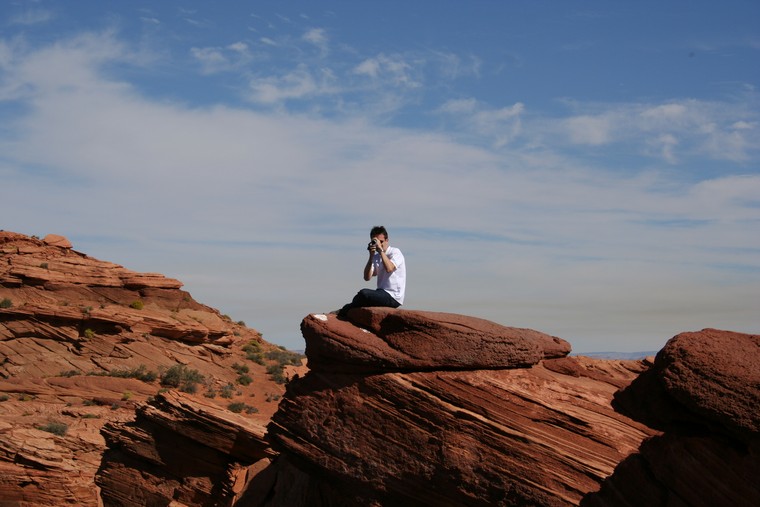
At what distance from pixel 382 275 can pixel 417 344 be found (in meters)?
1.58

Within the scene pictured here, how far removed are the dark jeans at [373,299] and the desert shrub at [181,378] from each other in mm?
25315

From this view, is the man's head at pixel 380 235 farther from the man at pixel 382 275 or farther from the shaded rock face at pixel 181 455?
the shaded rock face at pixel 181 455

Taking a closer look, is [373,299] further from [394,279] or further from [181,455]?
[181,455]

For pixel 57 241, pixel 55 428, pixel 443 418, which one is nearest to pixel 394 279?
pixel 443 418

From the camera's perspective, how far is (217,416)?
56.9ft

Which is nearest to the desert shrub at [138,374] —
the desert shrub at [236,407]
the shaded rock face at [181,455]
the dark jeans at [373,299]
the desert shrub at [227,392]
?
the desert shrub at [227,392]

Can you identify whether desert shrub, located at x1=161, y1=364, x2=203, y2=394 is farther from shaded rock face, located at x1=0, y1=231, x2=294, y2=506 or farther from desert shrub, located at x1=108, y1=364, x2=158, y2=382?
desert shrub, located at x1=108, y1=364, x2=158, y2=382

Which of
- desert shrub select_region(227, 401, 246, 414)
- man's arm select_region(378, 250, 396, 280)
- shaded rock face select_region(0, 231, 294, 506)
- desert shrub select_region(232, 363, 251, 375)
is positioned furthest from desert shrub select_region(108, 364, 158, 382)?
man's arm select_region(378, 250, 396, 280)

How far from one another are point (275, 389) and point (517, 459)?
31.6m

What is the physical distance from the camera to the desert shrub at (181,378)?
3612 centimetres

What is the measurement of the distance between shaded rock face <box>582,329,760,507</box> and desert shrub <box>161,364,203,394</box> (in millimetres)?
30669

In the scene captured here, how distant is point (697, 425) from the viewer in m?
7.16

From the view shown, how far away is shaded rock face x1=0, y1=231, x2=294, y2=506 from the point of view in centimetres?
1758

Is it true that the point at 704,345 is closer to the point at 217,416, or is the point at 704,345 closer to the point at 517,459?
the point at 517,459
